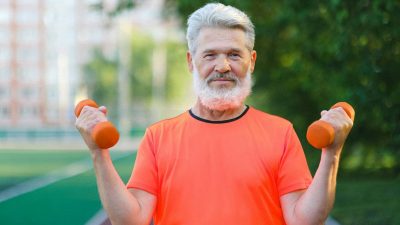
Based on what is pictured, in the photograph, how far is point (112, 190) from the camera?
2604 mm

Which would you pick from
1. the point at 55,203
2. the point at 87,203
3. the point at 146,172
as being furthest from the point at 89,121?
the point at 55,203

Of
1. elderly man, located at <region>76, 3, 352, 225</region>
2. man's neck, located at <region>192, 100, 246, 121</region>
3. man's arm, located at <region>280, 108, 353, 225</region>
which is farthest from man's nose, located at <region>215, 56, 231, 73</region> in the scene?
man's arm, located at <region>280, 108, 353, 225</region>

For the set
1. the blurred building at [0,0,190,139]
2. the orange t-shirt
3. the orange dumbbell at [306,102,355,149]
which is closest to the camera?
the orange dumbbell at [306,102,355,149]

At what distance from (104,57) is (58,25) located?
5.06 m

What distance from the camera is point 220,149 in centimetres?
275

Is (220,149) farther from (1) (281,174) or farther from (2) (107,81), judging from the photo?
(2) (107,81)

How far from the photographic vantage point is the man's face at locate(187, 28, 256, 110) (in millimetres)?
2793

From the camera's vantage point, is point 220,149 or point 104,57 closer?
point 220,149

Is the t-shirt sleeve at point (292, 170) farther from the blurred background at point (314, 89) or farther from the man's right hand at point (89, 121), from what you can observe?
the blurred background at point (314, 89)

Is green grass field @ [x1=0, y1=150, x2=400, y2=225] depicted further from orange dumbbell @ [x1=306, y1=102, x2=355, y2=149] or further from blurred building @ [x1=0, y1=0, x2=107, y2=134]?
blurred building @ [x1=0, y1=0, x2=107, y2=134]

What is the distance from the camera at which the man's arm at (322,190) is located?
246 centimetres

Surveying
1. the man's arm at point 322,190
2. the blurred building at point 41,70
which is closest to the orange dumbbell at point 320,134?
the man's arm at point 322,190

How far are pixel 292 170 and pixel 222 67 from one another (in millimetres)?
415

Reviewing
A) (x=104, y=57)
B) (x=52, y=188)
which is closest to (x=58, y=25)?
(x=104, y=57)
